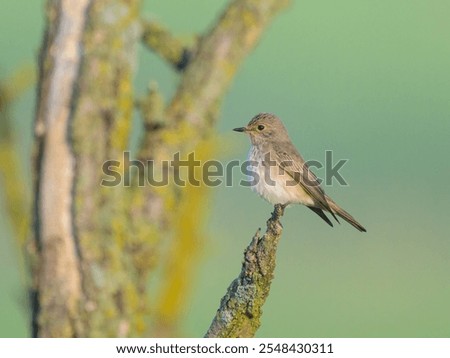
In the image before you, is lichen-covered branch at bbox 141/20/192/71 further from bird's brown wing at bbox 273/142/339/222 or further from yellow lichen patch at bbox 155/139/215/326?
bird's brown wing at bbox 273/142/339/222

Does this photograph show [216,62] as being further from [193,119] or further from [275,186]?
[275,186]

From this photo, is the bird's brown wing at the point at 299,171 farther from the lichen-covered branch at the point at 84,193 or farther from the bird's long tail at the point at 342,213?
the lichen-covered branch at the point at 84,193

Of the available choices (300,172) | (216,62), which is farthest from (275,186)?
(216,62)

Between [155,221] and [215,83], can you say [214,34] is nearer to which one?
[215,83]

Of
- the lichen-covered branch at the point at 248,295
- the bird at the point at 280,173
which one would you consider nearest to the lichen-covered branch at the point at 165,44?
the bird at the point at 280,173

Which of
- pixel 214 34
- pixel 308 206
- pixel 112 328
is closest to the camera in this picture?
pixel 112 328
